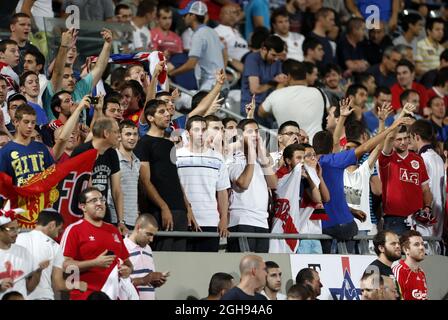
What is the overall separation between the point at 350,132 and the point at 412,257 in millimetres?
2029

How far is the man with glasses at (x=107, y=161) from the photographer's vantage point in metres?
11.4

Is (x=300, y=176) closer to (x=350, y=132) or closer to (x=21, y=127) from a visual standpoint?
(x=350, y=132)

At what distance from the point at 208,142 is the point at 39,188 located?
2028mm

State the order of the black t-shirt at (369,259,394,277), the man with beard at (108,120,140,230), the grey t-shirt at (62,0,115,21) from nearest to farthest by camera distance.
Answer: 1. the man with beard at (108,120,140,230)
2. the black t-shirt at (369,259,394,277)
3. the grey t-shirt at (62,0,115,21)

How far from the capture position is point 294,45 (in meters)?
18.7

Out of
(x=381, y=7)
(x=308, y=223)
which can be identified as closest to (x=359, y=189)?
(x=308, y=223)

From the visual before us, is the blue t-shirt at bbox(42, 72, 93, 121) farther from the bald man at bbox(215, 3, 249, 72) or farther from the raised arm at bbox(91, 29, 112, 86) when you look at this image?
the bald man at bbox(215, 3, 249, 72)

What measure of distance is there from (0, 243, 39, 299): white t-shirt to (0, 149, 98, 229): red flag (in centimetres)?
76

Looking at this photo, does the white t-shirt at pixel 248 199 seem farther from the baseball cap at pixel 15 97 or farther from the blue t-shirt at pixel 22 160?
the baseball cap at pixel 15 97

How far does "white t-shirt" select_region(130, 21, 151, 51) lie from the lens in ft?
55.7

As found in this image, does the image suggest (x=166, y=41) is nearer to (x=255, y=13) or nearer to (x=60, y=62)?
(x=255, y=13)

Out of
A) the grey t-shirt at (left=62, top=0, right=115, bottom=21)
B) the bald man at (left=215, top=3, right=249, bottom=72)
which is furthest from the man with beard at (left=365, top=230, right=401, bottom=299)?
the bald man at (left=215, top=3, right=249, bottom=72)

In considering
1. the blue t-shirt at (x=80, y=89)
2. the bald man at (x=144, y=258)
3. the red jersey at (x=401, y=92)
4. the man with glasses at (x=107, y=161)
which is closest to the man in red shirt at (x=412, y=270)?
the bald man at (x=144, y=258)

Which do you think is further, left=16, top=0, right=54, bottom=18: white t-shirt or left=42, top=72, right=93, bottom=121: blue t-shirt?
left=16, top=0, right=54, bottom=18: white t-shirt
